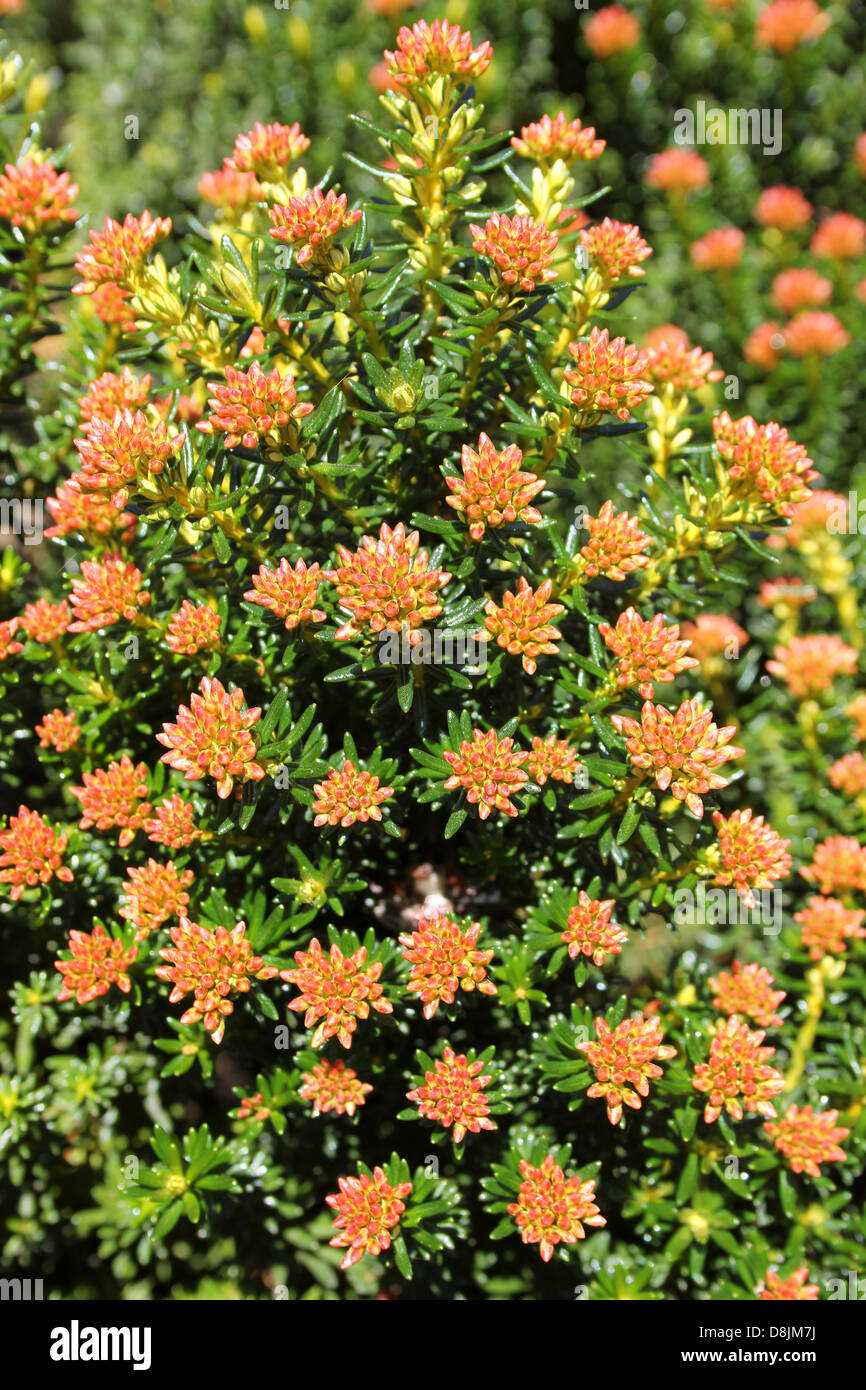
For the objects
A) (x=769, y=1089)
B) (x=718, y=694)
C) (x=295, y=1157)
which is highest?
(x=718, y=694)

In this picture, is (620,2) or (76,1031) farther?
(620,2)

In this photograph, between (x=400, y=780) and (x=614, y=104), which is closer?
(x=400, y=780)

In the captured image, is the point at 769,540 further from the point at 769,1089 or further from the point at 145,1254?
the point at 145,1254

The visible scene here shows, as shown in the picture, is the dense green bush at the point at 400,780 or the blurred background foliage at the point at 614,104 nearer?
the dense green bush at the point at 400,780

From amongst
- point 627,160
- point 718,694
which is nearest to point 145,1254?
point 718,694

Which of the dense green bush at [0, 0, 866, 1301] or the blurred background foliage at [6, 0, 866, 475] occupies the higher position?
the blurred background foliage at [6, 0, 866, 475]

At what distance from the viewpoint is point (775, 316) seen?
4691 millimetres

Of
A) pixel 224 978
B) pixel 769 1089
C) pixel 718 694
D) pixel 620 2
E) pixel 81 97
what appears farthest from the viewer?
pixel 81 97

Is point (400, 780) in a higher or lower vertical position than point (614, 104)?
lower

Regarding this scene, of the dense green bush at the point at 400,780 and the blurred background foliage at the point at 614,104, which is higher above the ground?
the blurred background foliage at the point at 614,104

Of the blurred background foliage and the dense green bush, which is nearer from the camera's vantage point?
the dense green bush
